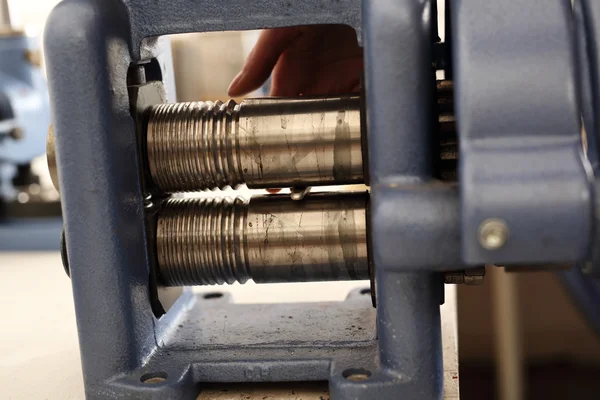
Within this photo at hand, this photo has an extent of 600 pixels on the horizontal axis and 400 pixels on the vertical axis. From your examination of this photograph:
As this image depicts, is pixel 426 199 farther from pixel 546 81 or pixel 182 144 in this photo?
pixel 182 144

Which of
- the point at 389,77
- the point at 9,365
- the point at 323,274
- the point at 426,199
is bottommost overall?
the point at 9,365

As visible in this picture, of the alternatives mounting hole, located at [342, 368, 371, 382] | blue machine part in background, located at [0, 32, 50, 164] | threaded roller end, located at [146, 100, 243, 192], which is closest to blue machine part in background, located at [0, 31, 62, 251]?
blue machine part in background, located at [0, 32, 50, 164]

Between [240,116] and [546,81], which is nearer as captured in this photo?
[546,81]

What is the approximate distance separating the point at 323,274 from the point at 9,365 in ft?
1.52

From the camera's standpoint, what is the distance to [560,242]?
22.5 inches

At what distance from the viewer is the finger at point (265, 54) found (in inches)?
40.0

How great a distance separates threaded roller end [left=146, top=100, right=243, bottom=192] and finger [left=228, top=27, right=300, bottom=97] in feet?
0.73

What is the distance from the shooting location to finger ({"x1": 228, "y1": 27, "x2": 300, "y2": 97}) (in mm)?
1016

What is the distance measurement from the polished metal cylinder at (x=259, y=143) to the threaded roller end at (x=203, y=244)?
0.04 metres

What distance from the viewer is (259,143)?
77cm

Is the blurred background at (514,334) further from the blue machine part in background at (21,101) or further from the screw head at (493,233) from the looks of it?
the screw head at (493,233)

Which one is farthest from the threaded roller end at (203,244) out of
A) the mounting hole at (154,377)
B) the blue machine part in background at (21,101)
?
the blue machine part in background at (21,101)

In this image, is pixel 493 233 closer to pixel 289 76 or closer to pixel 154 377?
pixel 154 377

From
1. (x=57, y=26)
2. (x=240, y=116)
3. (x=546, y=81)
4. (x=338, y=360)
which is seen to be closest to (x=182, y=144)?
(x=240, y=116)
